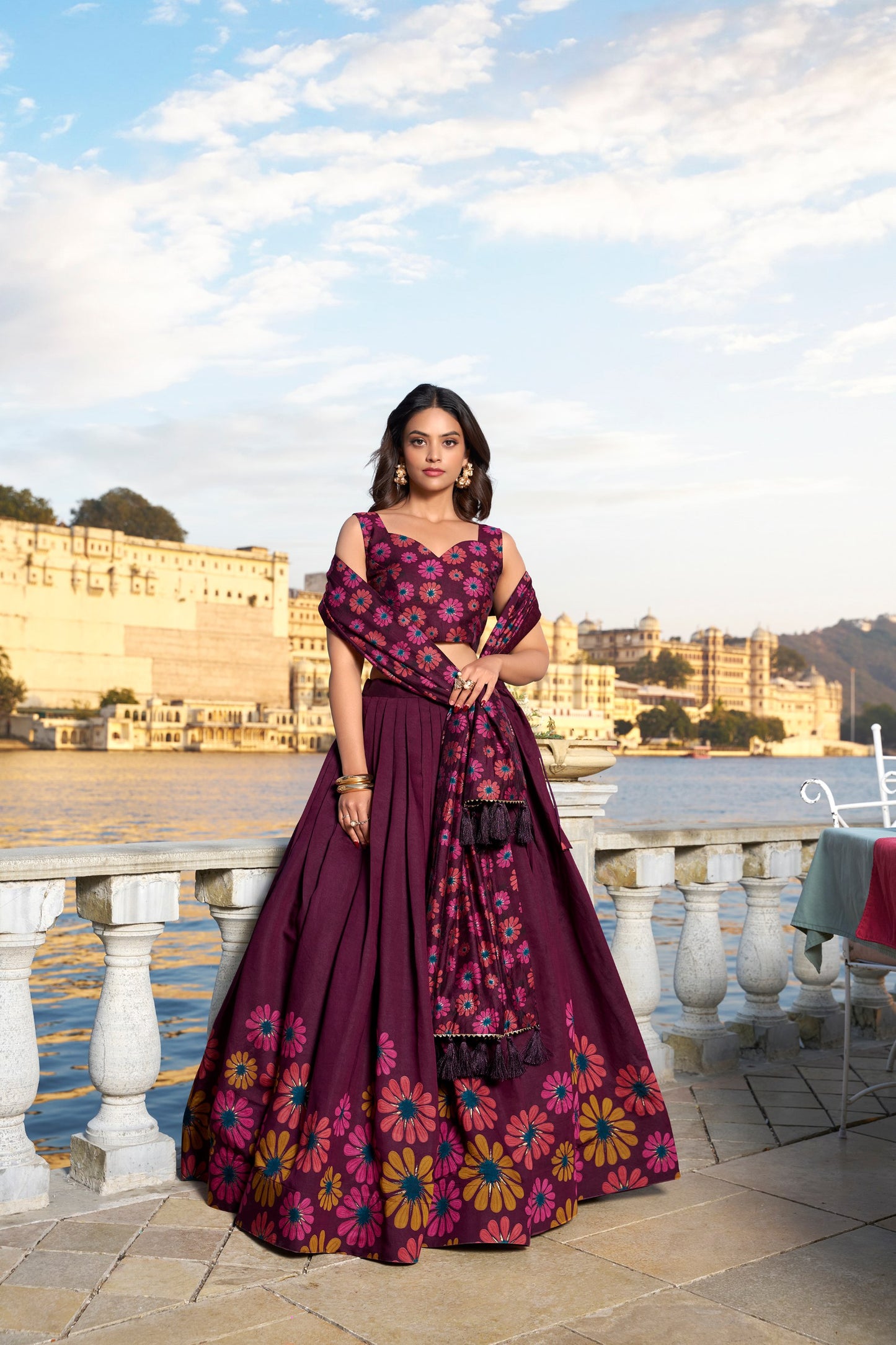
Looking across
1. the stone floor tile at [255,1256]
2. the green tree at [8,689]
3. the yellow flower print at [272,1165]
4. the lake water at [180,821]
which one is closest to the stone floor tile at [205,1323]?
the stone floor tile at [255,1256]

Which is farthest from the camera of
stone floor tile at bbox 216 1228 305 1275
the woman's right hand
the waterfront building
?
the waterfront building

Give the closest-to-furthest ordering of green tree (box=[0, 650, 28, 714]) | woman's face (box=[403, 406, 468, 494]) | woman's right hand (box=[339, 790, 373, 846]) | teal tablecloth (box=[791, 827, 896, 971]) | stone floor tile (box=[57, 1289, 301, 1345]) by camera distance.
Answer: stone floor tile (box=[57, 1289, 301, 1345]), woman's right hand (box=[339, 790, 373, 846]), woman's face (box=[403, 406, 468, 494]), teal tablecloth (box=[791, 827, 896, 971]), green tree (box=[0, 650, 28, 714])

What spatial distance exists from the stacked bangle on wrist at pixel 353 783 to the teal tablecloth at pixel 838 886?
116 centimetres

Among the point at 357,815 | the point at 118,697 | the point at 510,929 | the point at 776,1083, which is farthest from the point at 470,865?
the point at 118,697

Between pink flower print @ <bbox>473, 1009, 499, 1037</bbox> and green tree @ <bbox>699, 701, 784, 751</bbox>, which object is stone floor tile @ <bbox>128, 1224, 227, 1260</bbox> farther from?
green tree @ <bbox>699, 701, 784, 751</bbox>

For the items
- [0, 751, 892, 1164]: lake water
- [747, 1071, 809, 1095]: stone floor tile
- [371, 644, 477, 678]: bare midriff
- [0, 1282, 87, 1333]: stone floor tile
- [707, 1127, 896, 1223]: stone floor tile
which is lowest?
[0, 751, 892, 1164]: lake water

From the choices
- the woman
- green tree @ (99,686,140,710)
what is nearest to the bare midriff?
the woman

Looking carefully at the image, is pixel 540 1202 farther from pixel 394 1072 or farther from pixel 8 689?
pixel 8 689

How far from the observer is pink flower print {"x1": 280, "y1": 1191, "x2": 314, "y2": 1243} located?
238cm

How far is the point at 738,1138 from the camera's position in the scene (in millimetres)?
3166

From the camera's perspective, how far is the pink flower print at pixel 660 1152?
2768mm

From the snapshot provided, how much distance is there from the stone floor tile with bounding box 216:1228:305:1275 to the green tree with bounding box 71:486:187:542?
91.3 m

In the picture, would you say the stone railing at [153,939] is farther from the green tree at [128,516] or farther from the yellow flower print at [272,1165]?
the green tree at [128,516]

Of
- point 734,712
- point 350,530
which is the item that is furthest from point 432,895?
point 734,712
